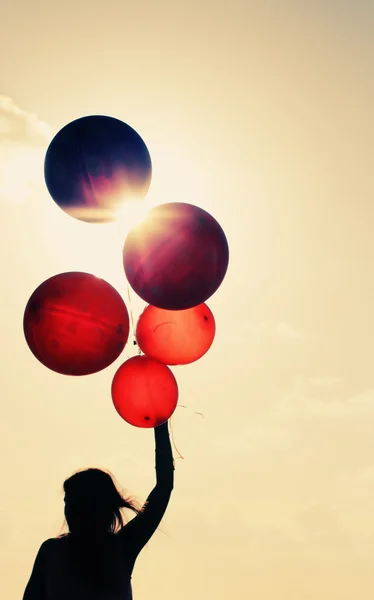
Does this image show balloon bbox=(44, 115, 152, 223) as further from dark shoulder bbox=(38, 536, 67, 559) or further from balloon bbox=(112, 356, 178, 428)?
dark shoulder bbox=(38, 536, 67, 559)

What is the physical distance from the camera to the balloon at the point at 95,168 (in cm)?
330

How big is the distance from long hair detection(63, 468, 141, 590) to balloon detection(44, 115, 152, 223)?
1632mm

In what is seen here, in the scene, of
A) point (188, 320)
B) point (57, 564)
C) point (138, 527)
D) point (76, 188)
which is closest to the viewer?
point (57, 564)

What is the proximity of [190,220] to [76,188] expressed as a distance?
778 millimetres

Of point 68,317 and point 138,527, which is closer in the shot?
point 138,527

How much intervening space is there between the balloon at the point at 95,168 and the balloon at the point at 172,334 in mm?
708

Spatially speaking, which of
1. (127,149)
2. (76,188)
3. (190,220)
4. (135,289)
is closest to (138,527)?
(135,289)

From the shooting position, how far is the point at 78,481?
2.44m

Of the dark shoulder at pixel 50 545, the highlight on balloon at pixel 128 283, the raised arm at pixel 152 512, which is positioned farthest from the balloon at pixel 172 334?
the dark shoulder at pixel 50 545

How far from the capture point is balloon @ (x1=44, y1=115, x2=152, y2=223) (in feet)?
10.8

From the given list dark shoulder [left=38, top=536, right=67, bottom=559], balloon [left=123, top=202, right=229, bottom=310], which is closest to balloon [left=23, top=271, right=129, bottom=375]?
balloon [left=123, top=202, right=229, bottom=310]

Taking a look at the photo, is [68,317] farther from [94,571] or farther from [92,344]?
[94,571]

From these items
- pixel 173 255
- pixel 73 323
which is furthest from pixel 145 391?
pixel 173 255

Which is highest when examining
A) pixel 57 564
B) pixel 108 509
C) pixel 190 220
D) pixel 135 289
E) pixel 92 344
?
pixel 190 220
